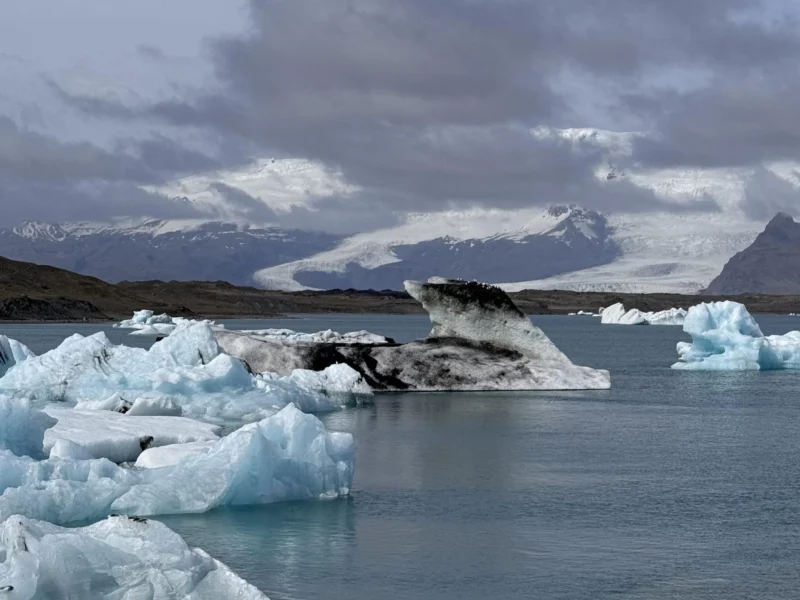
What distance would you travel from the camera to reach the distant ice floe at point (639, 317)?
121 metres

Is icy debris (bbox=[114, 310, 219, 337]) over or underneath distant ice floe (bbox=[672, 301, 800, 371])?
over

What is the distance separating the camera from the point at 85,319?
10900 cm

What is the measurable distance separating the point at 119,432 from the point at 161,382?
553 cm

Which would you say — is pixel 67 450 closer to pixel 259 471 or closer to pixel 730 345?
pixel 259 471

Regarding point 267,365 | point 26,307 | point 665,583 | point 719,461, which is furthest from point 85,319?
point 665,583

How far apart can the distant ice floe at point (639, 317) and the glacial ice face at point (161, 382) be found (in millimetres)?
99528

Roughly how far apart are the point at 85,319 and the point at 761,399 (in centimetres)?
8656

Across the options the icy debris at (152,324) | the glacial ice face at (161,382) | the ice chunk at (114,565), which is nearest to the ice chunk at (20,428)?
the ice chunk at (114,565)

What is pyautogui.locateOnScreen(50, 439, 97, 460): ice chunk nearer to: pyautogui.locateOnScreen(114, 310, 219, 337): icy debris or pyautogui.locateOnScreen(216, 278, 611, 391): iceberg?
pyautogui.locateOnScreen(216, 278, 611, 391): iceberg

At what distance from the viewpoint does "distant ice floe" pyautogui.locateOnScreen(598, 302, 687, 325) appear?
121438 millimetres

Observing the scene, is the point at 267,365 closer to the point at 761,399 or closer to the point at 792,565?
the point at 761,399

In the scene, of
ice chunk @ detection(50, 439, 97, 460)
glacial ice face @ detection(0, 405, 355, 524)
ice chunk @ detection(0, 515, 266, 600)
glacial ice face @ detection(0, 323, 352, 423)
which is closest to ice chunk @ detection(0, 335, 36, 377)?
glacial ice face @ detection(0, 323, 352, 423)

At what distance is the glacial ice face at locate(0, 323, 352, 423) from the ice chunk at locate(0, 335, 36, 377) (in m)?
1.58

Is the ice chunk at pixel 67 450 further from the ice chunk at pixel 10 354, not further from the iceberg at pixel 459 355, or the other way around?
the iceberg at pixel 459 355
